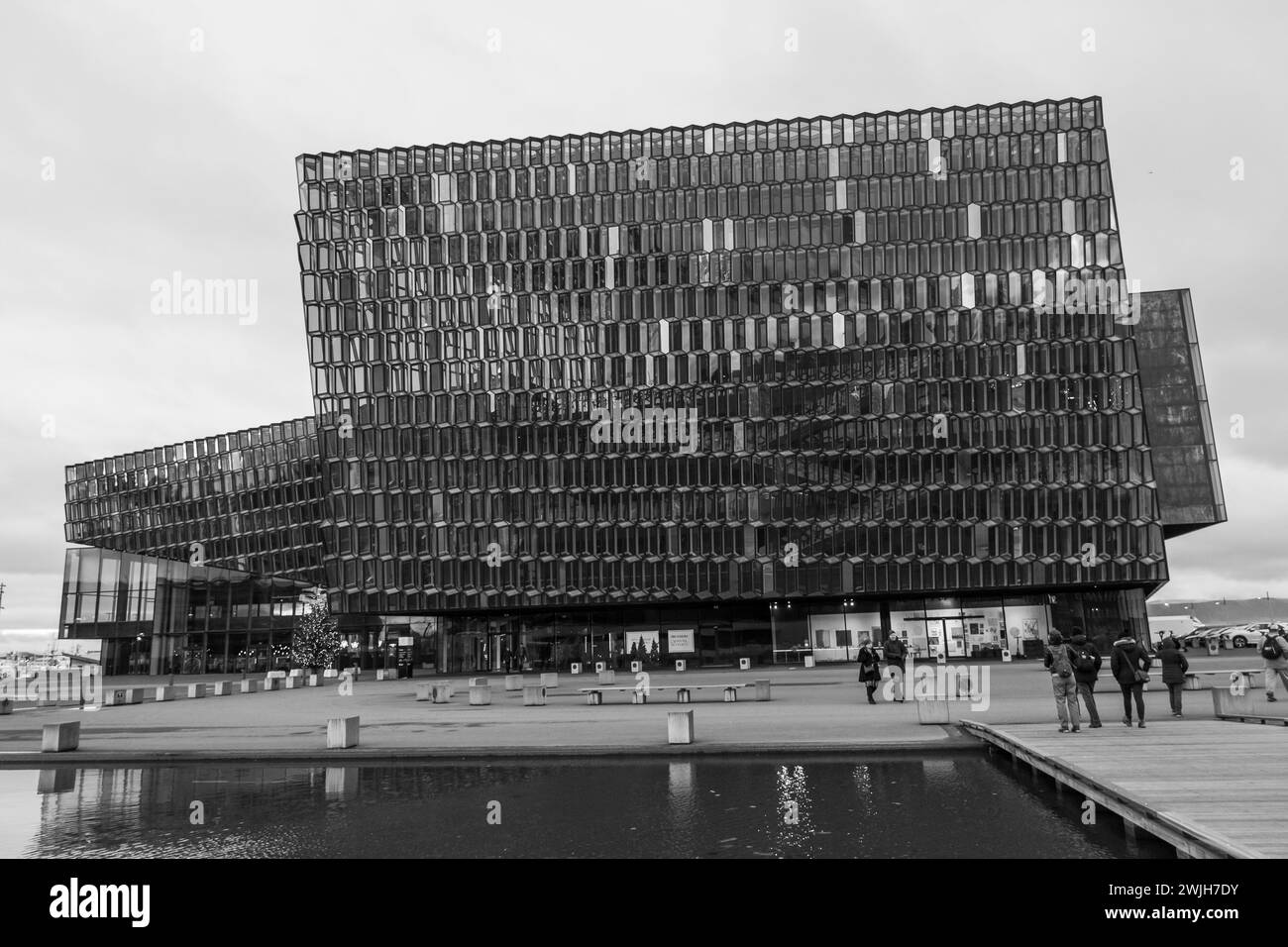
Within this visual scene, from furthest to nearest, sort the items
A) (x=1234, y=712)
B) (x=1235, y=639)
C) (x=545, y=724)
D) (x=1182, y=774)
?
(x=1235, y=639) → (x=545, y=724) → (x=1234, y=712) → (x=1182, y=774)

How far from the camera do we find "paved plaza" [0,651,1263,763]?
19.7 m

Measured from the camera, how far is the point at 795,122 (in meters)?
73.8

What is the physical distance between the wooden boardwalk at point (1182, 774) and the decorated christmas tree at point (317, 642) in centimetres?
7171

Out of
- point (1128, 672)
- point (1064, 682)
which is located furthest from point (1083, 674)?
point (1128, 672)

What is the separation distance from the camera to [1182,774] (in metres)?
13.1

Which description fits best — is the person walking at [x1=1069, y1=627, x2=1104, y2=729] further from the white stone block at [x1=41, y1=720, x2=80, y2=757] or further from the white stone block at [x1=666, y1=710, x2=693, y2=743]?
the white stone block at [x1=41, y1=720, x2=80, y2=757]

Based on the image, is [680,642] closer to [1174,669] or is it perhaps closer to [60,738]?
[1174,669]

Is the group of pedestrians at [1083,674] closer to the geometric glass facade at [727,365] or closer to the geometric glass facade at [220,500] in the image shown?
the geometric glass facade at [727,365]

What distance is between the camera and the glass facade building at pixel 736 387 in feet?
229

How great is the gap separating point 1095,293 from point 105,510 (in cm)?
10066

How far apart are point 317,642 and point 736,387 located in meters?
40.7

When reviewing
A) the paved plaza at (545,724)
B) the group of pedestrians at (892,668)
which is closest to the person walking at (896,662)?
the group of pedestrians at (892,668)
